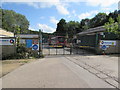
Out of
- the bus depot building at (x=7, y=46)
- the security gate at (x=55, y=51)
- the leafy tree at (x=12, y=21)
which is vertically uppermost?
the leafy tree at (x=12, y=21)

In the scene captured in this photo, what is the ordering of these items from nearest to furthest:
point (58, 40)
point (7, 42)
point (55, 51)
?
point (7, 42)
point (55, 51)
point (58, 40)

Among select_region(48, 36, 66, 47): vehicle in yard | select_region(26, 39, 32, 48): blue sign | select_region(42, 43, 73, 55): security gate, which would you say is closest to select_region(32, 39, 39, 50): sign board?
select_region(26, 39, 32, 48): blue sign

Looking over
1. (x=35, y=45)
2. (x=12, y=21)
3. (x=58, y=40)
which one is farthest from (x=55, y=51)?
(x=12, y=21)

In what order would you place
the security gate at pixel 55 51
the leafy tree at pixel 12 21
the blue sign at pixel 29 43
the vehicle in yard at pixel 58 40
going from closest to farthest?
the blue sign at pixel 29 43 → the security gate at pixel 55 51 → the vehicle in yard at pixel 58 40 → the leafy tree at pixel 12 21

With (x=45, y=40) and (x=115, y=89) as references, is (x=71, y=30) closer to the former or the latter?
(x=45, y=40)

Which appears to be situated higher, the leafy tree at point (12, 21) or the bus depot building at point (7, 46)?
the leafy tree at point (12, 21)

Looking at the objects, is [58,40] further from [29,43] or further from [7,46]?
[7,46]

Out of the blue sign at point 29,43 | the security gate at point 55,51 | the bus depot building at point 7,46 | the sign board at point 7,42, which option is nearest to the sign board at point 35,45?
the blue sign at point 29,43

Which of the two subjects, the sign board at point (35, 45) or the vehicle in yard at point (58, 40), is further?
the vehicle in yard at point (58, 40)

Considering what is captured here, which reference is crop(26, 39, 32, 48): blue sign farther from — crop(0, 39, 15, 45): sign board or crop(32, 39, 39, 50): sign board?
crop(0, 39, 15, 45): sign board

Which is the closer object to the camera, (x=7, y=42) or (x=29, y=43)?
(x=7, y=42)

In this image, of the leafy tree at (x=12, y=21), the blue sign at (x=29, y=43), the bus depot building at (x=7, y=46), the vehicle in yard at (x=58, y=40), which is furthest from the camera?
the leafy tree at (x=12, y=21)

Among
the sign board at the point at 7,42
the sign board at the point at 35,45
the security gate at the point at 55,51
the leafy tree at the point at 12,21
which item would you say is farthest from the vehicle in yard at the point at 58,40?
the leafy tree at the point at 12,21

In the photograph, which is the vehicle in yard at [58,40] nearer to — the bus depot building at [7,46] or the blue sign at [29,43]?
the blue sign at [29,43]
